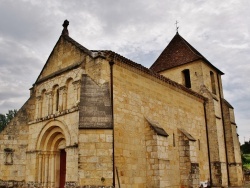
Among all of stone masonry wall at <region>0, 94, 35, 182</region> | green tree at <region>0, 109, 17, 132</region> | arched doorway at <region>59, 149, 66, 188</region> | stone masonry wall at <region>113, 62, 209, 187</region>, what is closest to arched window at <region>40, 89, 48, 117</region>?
stone masonry wall at <region>0, 94, 35, 182</region>

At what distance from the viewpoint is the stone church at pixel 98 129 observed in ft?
A: 31.2

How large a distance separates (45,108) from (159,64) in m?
12.2

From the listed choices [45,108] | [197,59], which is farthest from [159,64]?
[45,108]

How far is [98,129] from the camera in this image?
30.9ft

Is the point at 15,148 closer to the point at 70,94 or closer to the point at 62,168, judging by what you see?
the point at 62,168

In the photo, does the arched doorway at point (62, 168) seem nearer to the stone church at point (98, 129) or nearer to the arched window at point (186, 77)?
the stone church at point (98, 129)

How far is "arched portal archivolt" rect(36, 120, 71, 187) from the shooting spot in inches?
459

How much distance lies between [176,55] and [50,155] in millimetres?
13595

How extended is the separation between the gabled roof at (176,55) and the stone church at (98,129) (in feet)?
18.0

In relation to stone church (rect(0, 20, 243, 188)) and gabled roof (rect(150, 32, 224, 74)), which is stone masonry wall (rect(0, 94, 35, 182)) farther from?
gabled roof (rect(150, 32, 224, 74))

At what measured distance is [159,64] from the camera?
2228 centimetres

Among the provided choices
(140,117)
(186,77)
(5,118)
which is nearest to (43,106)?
(140,117)

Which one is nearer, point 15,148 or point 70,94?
point 70,94

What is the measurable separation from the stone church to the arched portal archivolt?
1.7 inches
